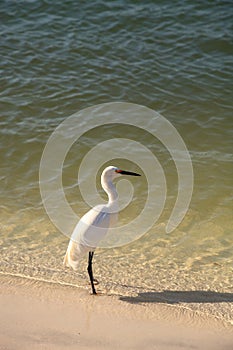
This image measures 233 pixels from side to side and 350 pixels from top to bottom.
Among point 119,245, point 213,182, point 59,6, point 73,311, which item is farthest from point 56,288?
point 59,6

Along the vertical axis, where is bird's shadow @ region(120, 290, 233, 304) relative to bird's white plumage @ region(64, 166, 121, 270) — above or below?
below

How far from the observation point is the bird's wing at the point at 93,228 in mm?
5949

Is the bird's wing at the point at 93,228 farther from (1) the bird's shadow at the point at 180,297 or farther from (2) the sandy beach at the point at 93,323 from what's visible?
(1) the bird's shadow at the point at 180,297

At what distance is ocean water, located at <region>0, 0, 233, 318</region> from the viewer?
6531 mm

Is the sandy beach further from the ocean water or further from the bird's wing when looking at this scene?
the bird's wing

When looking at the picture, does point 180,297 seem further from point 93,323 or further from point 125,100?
point 125,100

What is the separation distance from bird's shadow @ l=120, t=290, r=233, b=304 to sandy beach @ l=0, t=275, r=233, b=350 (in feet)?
0.21

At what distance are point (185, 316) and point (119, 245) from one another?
158 cm

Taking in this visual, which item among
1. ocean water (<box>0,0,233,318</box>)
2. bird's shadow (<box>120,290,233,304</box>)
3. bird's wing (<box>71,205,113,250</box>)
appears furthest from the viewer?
ocean water (<box>0,0,233,318</box>)

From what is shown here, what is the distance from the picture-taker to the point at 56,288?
596 centimetres

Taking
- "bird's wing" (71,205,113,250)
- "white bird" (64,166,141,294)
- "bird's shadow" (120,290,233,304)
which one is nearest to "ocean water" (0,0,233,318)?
"bird's shadow" (120,290,233,304)

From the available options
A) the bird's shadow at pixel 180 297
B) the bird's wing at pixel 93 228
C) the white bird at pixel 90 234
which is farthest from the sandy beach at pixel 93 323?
the bird's wing at pixel 93 228

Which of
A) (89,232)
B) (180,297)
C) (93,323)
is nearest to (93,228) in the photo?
(89,232)

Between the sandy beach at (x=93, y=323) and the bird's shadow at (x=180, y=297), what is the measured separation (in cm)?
6
